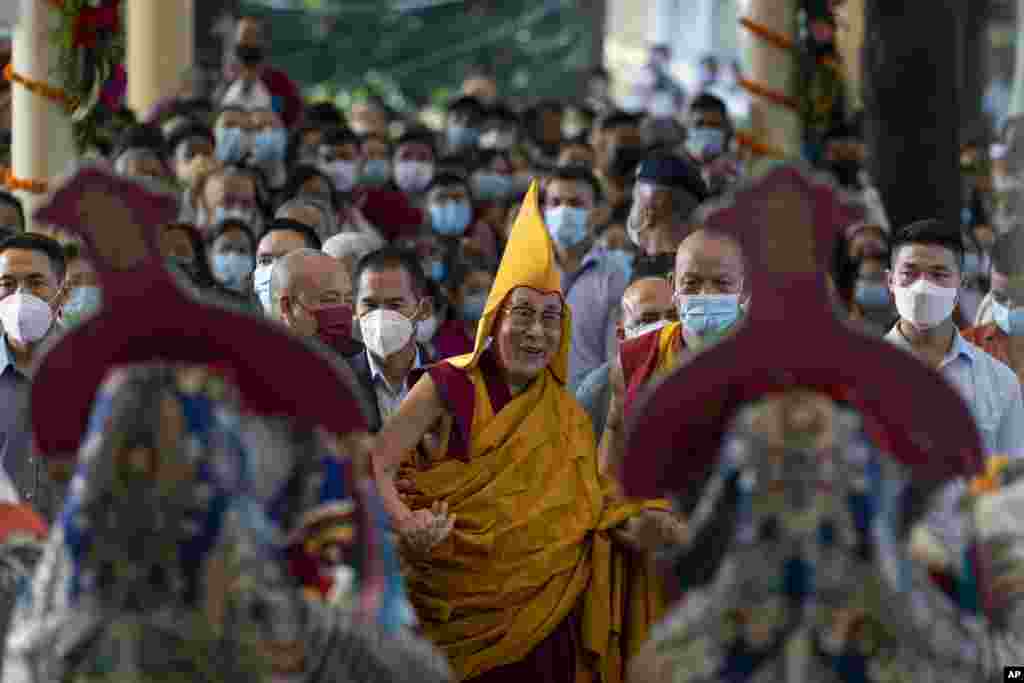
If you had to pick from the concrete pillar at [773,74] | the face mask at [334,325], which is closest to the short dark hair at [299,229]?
the face mask at [334,325]

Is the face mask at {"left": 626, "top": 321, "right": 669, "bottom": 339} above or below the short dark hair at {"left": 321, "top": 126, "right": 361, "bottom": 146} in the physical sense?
below

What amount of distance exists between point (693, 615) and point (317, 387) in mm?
887

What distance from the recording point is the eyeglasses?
7.15 metres

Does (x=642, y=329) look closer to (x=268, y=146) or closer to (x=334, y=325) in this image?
(x=334, y=325)

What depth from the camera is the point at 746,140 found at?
557 inches

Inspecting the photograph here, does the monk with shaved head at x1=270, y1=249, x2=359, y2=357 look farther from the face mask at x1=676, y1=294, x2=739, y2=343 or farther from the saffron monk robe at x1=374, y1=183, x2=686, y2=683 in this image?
the face mask at x1=676, y1=294, x2=739, y2=343

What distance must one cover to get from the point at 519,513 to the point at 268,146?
6.81m

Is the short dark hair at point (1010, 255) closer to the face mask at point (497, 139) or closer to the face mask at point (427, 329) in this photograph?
the face mask at point (427, 329)

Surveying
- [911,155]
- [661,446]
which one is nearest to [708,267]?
[661,446]

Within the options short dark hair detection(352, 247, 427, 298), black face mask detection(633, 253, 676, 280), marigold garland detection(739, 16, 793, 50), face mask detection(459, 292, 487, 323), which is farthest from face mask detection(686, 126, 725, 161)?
short dark hair detection(352, 247, 427, 298)

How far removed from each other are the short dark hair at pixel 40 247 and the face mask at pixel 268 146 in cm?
554

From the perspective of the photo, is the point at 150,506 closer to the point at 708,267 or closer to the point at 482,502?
the point at 482,502

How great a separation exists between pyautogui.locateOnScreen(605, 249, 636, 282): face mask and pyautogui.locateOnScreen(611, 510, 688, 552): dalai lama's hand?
2.31 m

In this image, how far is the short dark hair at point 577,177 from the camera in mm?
11195
